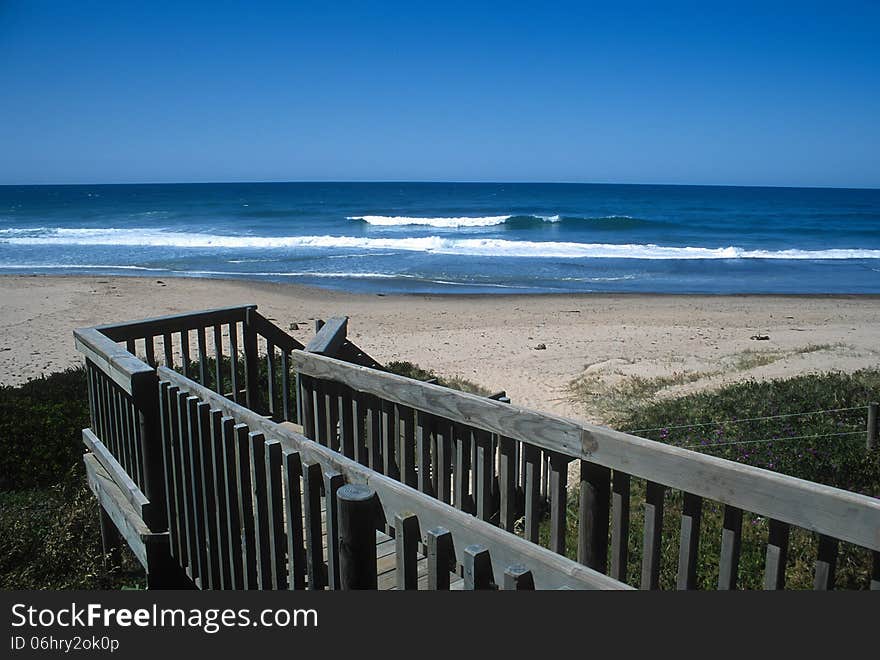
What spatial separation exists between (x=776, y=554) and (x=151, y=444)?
3073 mm

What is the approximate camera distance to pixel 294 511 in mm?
2850

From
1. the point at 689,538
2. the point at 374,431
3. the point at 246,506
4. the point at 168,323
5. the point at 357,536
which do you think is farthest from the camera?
the point at 168,323

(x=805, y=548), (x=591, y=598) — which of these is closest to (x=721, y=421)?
(x=805, y=548)

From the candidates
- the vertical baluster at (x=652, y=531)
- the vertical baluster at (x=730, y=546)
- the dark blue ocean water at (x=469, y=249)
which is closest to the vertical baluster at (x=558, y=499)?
the vertical baluster at (x=652, y=531)

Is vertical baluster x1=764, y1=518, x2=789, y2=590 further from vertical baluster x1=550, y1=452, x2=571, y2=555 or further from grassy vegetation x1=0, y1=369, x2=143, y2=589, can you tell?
grassy vegetation x1=0, y1=369, x2=143, y2=589

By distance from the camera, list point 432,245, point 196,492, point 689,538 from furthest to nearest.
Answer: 1. point 432,245
2. point 196,492
3. point 689,538

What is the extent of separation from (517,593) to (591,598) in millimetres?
174

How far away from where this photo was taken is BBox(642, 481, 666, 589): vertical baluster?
8.65 ft

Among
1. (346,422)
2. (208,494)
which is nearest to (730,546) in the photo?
(208,494)

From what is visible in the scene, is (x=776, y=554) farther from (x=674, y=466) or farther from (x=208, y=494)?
(x=208, y=494)

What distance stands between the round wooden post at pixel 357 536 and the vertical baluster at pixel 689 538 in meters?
1.04

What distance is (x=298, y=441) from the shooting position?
2.71 m

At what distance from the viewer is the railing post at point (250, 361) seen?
629 cm

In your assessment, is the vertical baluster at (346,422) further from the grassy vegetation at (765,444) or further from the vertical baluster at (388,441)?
the grassy vegetation at (765,444)
